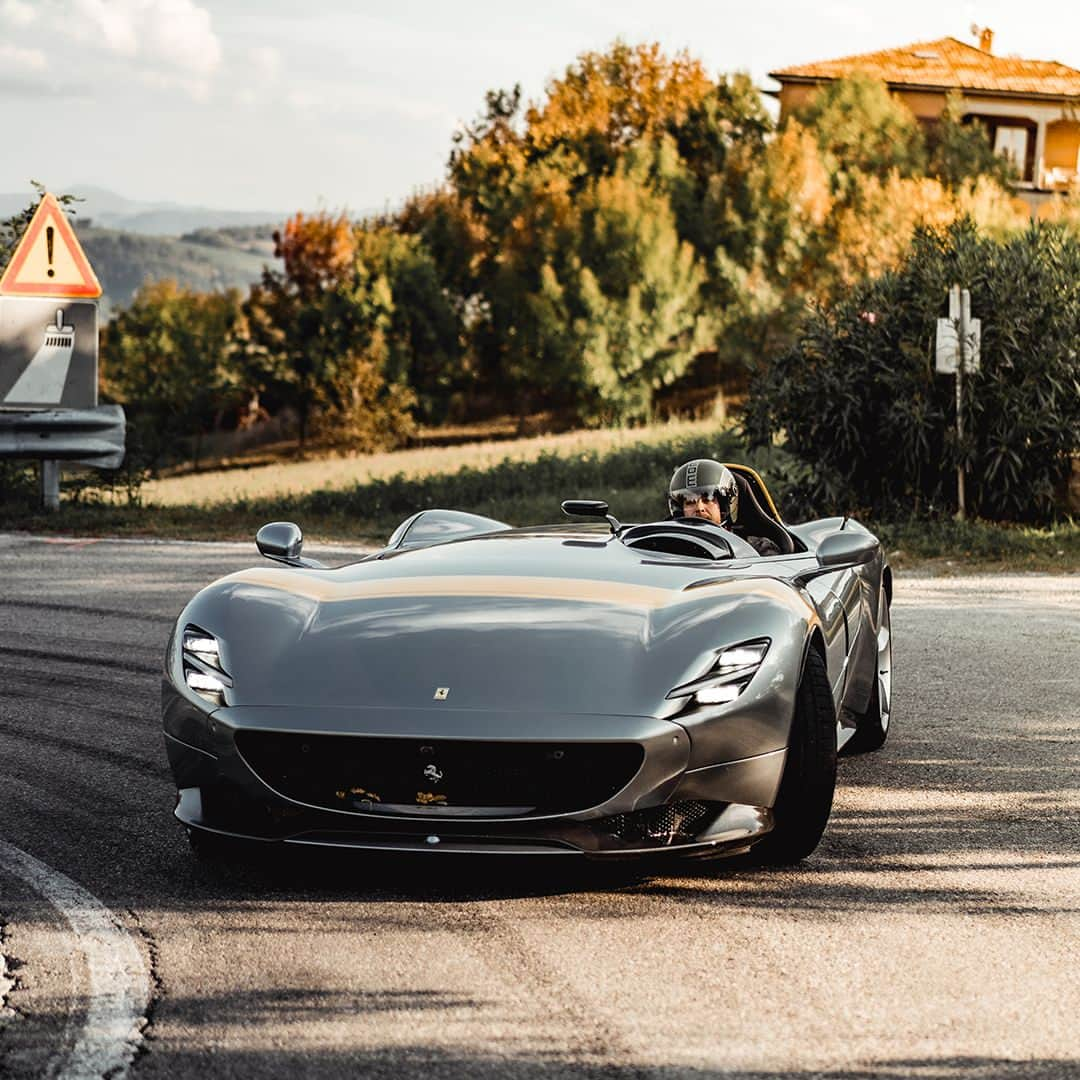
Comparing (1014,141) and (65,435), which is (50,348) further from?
(1014,141)

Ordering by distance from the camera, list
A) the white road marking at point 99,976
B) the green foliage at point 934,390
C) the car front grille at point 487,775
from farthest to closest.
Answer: the green foliage at point 934,390 → the car front grille at point 487,775 → the white road marking at point 99,976

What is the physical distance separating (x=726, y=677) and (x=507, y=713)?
651 mm

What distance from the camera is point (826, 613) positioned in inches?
254

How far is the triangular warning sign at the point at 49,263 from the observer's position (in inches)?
632

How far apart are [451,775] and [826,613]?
2004 millimetres

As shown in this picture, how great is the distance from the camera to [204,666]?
5328 mm

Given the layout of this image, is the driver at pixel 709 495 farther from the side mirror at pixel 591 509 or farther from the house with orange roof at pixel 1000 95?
the house with orange roof at pixel 1000 95

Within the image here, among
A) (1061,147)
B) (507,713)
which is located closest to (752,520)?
(507,713)

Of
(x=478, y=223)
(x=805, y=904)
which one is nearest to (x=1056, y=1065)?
(x=805, y=904)

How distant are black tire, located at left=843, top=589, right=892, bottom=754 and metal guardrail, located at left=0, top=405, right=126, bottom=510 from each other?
10647 millimetres

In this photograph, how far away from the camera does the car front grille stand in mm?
4891

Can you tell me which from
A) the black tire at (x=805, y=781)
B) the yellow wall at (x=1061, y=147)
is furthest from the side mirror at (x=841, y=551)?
the yellow wall at (x=1061, y=147)

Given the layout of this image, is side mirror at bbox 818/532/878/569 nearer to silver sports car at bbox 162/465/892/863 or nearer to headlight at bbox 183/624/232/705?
silver sports car at bbox 162/465/892/863

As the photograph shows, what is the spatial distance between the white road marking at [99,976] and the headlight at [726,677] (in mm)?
1599
